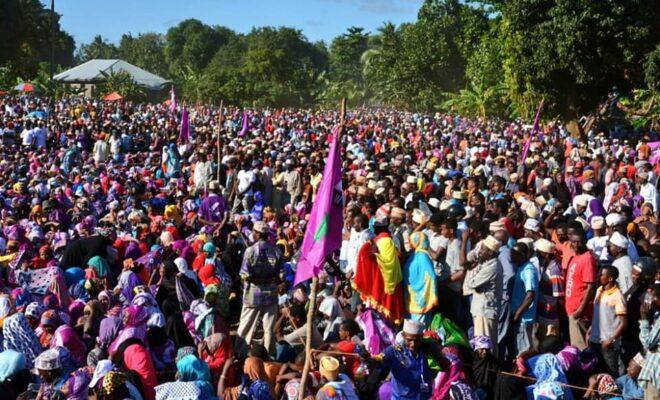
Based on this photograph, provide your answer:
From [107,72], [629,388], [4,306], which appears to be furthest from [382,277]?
[107,72]

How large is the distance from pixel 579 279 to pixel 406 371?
2.52 meters

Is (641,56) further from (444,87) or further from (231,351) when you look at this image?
(444,87)

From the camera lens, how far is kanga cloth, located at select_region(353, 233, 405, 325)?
24.7 feet

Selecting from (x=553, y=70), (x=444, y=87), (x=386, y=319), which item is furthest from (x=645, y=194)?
(x=444, y=87)

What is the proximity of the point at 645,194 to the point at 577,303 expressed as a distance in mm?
5269

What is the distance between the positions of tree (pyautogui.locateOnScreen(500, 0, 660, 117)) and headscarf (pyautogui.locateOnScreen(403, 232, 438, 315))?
16413mm

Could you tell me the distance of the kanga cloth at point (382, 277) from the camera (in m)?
7.52

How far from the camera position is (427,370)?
17.9 ft

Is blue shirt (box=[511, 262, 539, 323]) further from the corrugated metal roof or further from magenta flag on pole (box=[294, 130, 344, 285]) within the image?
the corrugated metal roof

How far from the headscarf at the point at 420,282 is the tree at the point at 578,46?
53.9 feet

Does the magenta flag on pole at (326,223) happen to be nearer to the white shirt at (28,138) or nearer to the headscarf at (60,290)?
the headscarf at (60,290)

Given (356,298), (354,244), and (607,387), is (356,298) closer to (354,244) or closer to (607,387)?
(354,244)

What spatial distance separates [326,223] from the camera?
5.64m

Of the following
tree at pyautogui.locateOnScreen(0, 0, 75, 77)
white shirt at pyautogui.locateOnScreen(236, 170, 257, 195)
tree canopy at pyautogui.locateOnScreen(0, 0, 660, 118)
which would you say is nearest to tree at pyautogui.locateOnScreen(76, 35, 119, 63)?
tree canopy at pyautogui.locateOnScreen(0, 0, 660, 118)
